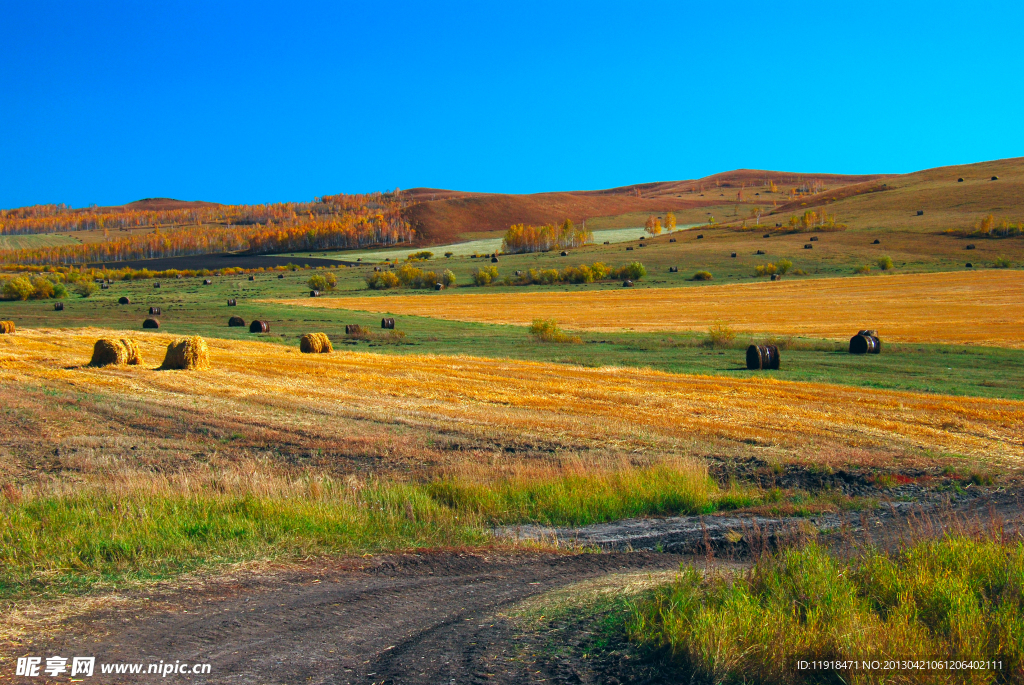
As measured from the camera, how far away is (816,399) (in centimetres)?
2242

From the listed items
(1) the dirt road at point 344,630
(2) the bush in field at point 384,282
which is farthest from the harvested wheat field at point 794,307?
(1) the dirt road at point 344,630

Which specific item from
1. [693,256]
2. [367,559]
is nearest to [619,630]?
[367,559]

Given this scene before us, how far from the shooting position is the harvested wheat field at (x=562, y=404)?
653 inches

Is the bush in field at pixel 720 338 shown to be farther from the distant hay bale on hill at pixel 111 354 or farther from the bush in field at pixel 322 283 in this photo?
the bush in field at pixel 322 283

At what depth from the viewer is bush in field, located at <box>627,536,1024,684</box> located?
5.11 metres

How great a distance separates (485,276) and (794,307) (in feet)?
132

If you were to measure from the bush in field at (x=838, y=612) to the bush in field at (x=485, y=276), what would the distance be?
85.3m

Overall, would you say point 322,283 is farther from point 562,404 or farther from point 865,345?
point 562,404

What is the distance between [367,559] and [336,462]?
226 inches

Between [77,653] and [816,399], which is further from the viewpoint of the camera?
[816,399]

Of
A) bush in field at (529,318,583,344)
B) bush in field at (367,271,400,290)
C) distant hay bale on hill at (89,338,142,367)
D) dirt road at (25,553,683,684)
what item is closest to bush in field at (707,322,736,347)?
bush in field at (529,318,583,344)

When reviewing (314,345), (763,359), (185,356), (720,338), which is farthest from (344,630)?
(720,338)

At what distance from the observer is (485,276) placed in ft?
302

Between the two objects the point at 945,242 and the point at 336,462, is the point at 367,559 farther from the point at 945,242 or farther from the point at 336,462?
the point at 945,242
